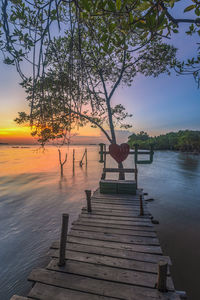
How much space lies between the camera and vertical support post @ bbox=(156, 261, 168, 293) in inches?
Answer: 101

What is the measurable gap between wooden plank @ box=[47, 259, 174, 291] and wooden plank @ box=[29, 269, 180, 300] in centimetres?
7

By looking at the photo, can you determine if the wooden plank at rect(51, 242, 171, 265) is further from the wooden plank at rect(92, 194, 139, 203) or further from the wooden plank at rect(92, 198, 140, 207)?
the wooden plank at rect(92, 194, 139, 203)

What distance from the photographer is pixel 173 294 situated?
106 inches

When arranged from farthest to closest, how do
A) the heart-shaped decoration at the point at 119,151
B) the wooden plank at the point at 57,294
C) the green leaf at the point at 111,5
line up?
the heart-shaped decoration at the point at 119,151 → the wooden plank at the point at 57,294 → the green leaf at the point at 111,5

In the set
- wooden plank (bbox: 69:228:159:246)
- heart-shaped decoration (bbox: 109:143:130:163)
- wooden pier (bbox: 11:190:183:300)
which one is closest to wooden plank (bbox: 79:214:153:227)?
wooden pier (bbox: 11:190:183:300)

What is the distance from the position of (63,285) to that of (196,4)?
4925mm

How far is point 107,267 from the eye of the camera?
11.0 ft

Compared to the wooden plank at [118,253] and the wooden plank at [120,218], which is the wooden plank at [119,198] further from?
the wooden plank at [118,253]

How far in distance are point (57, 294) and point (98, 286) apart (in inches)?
30.4

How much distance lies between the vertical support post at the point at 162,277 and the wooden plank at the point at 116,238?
1.42 m

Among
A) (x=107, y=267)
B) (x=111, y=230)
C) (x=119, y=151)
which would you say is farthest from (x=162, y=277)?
(x=119, y=151)

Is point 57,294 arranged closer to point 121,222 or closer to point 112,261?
point 112,261

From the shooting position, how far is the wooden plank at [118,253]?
3.58 metres

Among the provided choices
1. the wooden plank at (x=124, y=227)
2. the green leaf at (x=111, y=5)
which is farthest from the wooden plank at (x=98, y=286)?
the green leaf at (x=111, y=5)
